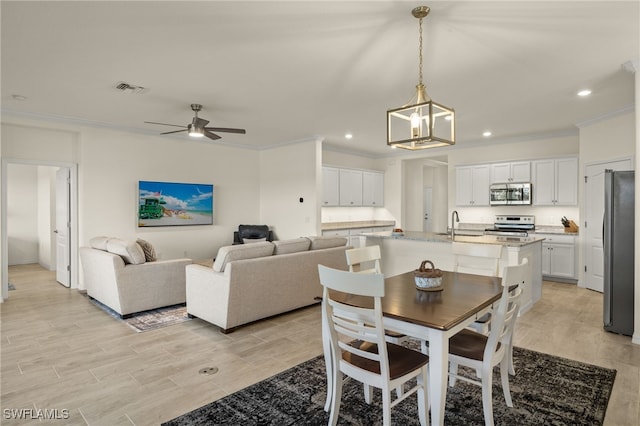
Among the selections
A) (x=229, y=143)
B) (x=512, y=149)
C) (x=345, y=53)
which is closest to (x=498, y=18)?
(x=345, y=53)

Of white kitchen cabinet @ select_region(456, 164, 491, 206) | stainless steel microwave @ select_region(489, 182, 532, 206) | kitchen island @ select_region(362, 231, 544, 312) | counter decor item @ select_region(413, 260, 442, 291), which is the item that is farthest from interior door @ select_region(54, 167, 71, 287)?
stainless steel microwave @ select_region(489, 182, 532, 206)

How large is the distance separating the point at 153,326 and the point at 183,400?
1776mm

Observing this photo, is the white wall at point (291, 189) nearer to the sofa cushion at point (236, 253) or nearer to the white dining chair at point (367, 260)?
the sofa cushion at point (236, 253)

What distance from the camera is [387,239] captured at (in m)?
5.05

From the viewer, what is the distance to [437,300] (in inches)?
89.0

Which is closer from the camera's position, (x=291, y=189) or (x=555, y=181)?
(x=555, y=181)

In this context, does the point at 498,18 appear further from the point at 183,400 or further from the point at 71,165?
the point at 71,165

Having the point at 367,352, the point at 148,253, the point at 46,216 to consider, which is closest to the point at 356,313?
the point at 367,352

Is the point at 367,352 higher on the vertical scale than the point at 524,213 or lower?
lower

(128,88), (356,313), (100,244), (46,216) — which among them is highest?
(128,88)

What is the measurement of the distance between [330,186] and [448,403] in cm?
578

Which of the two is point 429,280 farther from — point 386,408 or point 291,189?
point 291,189

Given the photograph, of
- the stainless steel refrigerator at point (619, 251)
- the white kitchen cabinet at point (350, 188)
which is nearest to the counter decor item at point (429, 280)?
the stainless steel refrigerator at point (619, 251)

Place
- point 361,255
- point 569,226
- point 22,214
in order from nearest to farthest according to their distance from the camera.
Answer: point 361,255 → point 569,226 → point 22,214
